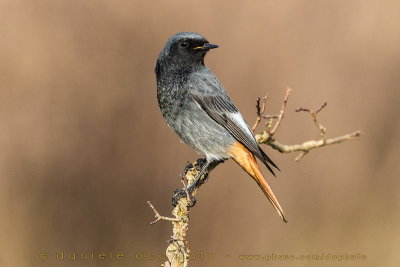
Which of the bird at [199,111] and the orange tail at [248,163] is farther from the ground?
the bird at [199,111]

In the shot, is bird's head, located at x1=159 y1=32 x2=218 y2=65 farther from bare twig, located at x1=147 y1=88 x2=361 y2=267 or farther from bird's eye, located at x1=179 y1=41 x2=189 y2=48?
bare twig, located at x1=147 y1=88 x2=361 y2=267

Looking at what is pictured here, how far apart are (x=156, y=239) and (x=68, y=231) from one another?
3.25 ft

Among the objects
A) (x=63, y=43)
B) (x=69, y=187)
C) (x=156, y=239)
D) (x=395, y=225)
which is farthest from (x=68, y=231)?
(x=395, y=225)

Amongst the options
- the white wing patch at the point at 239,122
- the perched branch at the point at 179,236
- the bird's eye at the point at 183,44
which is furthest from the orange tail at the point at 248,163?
the bird's eye at the point at 183,44

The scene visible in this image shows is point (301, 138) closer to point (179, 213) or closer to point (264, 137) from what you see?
point (264, 137)

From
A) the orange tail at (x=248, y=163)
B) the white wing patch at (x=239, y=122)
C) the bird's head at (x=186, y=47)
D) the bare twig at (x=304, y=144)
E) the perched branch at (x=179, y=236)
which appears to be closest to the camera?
the perched branch at (x=179, y=236)

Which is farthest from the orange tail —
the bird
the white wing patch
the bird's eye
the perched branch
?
the bird's eye

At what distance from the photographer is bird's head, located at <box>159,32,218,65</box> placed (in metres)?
4.97

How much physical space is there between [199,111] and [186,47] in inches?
23.7

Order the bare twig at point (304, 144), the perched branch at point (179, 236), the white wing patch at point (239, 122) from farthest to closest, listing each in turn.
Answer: the white wing patch at point (239, 122) < the bare twig at point (304, 144) < the perched branch at point (179, 236)

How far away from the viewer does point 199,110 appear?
4859 millimetres

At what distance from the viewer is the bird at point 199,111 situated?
483cm

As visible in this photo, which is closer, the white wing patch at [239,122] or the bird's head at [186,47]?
the white wing patch at [239,122]

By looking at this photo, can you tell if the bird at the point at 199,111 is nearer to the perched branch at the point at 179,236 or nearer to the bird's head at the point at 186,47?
the bird's head at the point at 186,47
